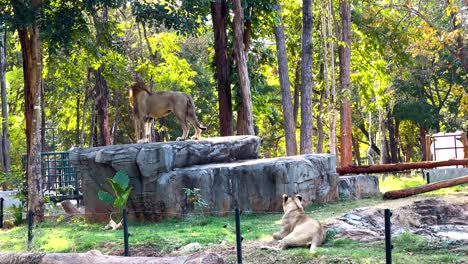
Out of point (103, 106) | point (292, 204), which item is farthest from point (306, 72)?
point (292, 204)

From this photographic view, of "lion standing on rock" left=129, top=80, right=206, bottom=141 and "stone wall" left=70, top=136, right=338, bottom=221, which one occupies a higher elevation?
"lion standing on rock" left=129, top=80, right=206, bottom=141

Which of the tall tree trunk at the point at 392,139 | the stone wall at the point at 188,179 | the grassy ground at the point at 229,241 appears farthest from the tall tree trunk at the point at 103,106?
the tall tree trunk at the point at 392,139

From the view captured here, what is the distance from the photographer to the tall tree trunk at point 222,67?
23.0 metres

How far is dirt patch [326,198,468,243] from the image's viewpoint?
13.2 meters

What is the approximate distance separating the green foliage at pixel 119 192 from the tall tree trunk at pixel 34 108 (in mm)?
2231

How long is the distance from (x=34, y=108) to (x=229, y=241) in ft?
24.3

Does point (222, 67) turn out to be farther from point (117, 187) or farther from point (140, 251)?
point (140, 251)

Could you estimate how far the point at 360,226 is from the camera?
13.9 metres

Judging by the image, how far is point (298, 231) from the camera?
12.0 metres

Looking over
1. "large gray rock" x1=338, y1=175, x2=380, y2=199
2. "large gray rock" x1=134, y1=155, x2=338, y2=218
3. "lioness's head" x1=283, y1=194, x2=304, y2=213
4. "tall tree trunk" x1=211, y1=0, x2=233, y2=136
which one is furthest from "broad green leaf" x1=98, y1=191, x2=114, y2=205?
"tall tree trunk" x1=211, y1=0, x2=233, y2=136

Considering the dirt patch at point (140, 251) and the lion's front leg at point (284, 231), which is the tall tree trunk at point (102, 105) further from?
the lion's front leg at point (284, 231)

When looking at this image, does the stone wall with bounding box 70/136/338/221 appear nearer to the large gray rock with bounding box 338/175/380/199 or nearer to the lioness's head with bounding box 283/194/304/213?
the large gray rock with bounding box 338/175/380/199

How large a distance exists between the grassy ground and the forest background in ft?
10.8

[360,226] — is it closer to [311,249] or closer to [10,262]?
[311,249]
